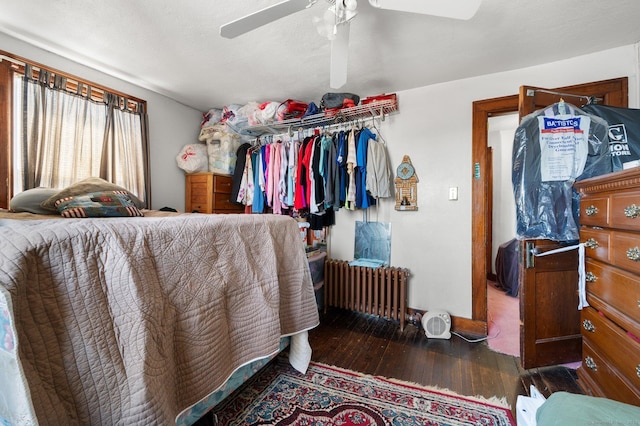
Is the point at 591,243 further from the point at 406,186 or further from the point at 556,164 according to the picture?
the point at 406,186

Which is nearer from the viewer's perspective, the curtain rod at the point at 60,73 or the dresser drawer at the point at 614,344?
the dresser drawer at the point at 614,344

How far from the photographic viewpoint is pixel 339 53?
141cm

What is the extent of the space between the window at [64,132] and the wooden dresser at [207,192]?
1.67ft

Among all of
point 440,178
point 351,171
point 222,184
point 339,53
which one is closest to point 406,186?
point 440,178

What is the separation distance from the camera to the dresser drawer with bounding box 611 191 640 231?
3.34 ft

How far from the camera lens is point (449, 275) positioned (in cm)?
237

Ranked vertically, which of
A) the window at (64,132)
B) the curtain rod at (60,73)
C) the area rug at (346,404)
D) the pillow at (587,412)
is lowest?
the area rug at (346,404)

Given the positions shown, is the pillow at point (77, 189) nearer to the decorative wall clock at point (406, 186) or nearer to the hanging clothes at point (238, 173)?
the hanging clothes at point (238, 173)

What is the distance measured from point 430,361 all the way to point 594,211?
1339 millimetres

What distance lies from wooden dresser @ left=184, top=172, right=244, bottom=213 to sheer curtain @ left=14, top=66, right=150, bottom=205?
0.51m

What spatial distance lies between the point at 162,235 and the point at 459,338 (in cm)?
239

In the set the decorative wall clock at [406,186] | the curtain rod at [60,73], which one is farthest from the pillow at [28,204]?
the decorative wall clock at [406,186]

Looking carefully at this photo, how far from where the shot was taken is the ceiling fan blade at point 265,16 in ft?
3.76

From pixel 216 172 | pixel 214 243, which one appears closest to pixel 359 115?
pixel 216 172
